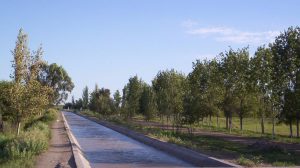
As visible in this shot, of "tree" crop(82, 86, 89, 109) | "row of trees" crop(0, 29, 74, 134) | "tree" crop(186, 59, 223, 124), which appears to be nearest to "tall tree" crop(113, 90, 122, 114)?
"tree" crop(186, 59, 223, 124)

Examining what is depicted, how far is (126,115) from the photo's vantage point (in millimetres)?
57844

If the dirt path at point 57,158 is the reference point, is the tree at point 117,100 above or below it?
above

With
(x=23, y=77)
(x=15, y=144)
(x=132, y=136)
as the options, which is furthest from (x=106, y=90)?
(x=15, y=144)

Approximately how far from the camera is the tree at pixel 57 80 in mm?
76594

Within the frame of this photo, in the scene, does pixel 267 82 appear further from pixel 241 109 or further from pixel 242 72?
pixel 241 109

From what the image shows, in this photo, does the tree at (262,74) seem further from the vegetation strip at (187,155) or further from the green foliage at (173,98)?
the vegetation strip at (187,155)

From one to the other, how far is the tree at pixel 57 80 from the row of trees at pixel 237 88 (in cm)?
2479

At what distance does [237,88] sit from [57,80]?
44.7 meters

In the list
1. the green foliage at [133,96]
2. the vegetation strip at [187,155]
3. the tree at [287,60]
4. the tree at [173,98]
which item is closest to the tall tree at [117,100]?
the green foliage at [133,96]

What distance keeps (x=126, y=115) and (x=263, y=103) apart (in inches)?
897

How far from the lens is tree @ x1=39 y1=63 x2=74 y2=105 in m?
76.6

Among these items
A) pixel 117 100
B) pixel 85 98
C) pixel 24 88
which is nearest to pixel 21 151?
pixel 24 88

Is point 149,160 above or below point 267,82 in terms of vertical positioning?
below

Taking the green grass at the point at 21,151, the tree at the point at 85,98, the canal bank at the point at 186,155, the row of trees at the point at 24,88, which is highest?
the tree at the point at 85,98
